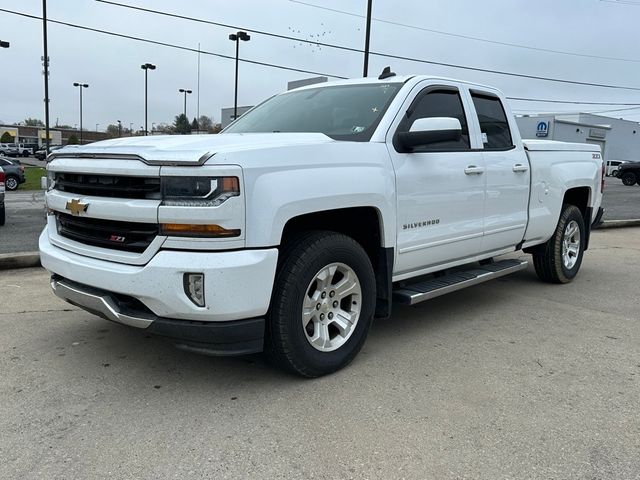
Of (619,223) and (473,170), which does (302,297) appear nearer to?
(473,170)

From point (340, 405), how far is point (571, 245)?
451 centimetres

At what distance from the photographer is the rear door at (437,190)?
4.10 m

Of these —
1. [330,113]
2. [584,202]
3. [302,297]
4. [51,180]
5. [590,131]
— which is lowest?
[302,297]

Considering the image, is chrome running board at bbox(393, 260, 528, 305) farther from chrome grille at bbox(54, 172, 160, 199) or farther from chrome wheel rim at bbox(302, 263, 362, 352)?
chrome grille at bbox(54, 172, 160, 199)

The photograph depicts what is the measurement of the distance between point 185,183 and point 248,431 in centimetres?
135

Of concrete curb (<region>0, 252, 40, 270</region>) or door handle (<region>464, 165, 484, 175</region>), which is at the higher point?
door handle (<region>464, 165, 484, 175</region>)

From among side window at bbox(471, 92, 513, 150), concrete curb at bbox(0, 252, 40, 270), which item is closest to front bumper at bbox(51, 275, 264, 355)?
side window at bbox(471, 92, 513, 150)

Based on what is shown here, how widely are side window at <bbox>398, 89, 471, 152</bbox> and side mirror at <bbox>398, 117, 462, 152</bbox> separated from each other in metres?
0.19

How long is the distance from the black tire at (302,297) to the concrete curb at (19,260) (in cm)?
442

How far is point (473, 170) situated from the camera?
4.66m

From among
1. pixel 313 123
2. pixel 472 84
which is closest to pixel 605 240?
pixel 472 84

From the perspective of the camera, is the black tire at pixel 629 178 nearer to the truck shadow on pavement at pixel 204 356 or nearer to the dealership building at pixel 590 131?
the dealership building at pixel 590 131

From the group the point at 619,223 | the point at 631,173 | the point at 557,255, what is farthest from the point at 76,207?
the point at 631,173

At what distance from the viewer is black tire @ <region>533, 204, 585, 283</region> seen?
6.34 m
